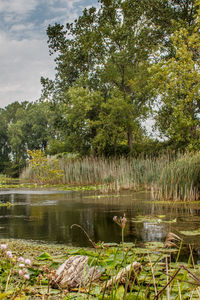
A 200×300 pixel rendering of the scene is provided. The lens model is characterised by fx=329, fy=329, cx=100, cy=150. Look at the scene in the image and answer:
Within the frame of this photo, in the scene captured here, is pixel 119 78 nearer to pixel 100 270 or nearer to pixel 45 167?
pixel 45 167

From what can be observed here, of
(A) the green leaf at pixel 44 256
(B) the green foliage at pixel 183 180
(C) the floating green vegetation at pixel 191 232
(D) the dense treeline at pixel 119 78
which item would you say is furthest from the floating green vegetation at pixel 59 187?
(A) the green leaf at pixel 44 256

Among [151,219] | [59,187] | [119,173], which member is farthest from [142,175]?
[151,219]

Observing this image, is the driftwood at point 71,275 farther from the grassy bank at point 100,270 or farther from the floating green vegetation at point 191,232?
the floating green vegetation at point 191,232

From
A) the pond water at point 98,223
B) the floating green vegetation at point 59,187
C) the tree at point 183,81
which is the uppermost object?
the tree at point 183,81

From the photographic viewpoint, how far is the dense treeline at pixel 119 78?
49.3 feet

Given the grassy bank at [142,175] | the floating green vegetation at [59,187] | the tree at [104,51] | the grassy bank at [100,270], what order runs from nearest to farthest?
1. the grassy bank at [100,270]
2. the grassy bank at [142,175]
3. the floating green vegetation at [59,187]
4. the tree at [104,51]

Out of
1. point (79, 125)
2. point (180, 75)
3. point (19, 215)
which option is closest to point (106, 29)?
point (79, 125)

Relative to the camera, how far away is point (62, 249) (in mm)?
3543

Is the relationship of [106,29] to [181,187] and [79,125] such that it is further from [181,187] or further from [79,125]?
[181,187]

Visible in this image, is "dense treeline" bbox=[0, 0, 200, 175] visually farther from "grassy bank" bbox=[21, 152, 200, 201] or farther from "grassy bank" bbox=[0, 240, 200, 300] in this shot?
"grassy bank" bbox=[0, 240, 200, 300]

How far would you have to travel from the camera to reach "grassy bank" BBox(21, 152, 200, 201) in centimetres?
798

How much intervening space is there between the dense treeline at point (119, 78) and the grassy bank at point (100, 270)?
34.4ft

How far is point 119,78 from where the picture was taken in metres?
20.0

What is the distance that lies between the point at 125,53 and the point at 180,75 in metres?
6.56
